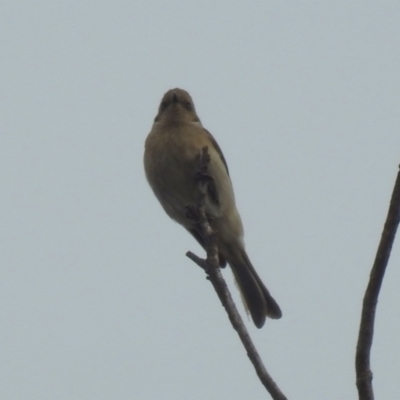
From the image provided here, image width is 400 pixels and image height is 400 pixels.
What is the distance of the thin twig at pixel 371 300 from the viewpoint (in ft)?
8.96

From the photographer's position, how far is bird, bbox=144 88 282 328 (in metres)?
6.36

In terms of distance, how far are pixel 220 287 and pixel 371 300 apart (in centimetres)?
103

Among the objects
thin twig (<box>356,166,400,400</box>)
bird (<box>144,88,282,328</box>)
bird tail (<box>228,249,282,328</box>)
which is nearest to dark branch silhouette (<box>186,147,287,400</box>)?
thin twig (<box>356,166,400,400</box>)

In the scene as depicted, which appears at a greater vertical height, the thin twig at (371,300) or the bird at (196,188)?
the bird at (196,188)

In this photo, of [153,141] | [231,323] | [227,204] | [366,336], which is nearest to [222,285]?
[231,323]

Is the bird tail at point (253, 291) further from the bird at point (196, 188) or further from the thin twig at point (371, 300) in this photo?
the thin twig at point (371, 300)

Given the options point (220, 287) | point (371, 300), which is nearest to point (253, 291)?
point (220, 287)

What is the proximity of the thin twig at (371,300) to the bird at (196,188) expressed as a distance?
131 inches

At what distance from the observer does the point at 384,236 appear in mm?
2746

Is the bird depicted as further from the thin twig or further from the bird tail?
the thin twig

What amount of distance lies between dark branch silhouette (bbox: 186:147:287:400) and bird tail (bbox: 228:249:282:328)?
173 cm

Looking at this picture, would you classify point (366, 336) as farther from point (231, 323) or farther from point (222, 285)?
point (222, 285)

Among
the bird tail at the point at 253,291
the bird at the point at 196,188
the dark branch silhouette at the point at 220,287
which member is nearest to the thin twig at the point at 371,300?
the dark branch silhouette at the point at 220,287

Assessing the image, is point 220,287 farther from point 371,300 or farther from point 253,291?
point 253,291
